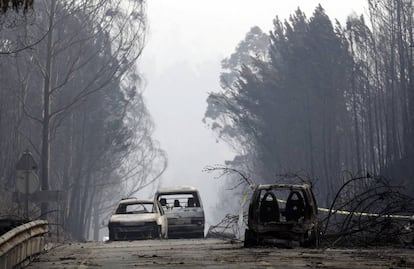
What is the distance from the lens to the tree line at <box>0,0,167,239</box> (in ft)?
163

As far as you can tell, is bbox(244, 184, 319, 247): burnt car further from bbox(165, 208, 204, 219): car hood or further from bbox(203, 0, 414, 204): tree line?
bbox(203, 0, 414, 204): tree line

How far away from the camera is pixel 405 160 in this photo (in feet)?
159

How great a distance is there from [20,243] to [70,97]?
4516cm

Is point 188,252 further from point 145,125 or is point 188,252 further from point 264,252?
point 145,125

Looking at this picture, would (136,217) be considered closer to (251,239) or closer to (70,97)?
(251,239)

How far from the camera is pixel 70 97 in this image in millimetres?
60281

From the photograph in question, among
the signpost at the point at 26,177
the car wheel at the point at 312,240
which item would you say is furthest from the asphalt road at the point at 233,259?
the signpost at the point at 26,177

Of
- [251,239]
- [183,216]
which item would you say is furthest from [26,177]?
[251,239]

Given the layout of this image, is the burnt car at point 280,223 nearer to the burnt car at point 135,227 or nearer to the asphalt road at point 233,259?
the asphalt road at point 233,259

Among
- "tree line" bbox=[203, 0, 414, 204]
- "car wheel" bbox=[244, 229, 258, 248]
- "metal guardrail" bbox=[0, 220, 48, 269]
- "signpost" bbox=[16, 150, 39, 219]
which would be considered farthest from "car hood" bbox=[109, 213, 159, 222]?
"tree line" bbox=[203, 0, 414, 204]

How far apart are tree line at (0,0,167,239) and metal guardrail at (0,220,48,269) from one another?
75.8ft

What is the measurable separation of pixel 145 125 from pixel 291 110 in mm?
29207

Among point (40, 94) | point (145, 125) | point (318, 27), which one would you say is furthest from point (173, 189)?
point (145, 125)

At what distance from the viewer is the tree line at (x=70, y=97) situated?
163 feet
